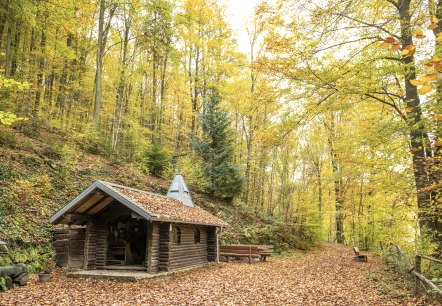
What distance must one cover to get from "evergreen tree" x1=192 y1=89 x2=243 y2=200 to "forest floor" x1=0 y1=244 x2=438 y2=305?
36.1ft

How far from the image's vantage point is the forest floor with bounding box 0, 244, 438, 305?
793 cm

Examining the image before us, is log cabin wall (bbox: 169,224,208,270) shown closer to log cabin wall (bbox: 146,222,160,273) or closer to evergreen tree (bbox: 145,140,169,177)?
log cabin wall (bbox: 146,222,160,273)

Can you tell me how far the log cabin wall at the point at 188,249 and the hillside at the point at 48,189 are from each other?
418 centimetres

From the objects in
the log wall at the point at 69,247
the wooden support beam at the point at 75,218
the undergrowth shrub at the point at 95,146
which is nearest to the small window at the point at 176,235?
the wooden support beam at the point at 75,218

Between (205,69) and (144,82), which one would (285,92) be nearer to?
(205,69)

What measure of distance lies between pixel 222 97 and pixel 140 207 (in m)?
16.3

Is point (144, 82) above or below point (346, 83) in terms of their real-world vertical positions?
above

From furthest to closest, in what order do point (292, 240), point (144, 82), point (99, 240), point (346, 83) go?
point (144, 82) → point (292, 240) → point (99, 240) → point (346, 83)

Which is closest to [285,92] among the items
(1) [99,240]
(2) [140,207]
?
(2) [140,207]

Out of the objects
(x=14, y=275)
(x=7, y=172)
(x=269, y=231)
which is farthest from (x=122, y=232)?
(x=269, y=231)

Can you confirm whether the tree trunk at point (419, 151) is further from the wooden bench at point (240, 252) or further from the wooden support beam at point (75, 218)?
the wooden support beam at point (75, 218)

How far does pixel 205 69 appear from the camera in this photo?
28703mm

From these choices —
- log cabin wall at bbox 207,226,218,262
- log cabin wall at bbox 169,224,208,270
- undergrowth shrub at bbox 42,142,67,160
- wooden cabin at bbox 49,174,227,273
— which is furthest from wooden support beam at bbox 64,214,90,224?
log cabin wall at bbox 207,226,218,262

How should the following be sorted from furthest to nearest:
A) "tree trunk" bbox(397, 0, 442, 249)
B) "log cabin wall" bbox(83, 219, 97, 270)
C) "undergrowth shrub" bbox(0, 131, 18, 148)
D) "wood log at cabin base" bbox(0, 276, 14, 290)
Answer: "undergrowth shrub" bbox(0, 131, 18, 148)
"log cabin wall" bbox(83, 219, 97, 270)
"tree trunk" bbox(397, 0, 442, 249)
"wood log at cabin base" bbox(0, 276, 14, 290)
